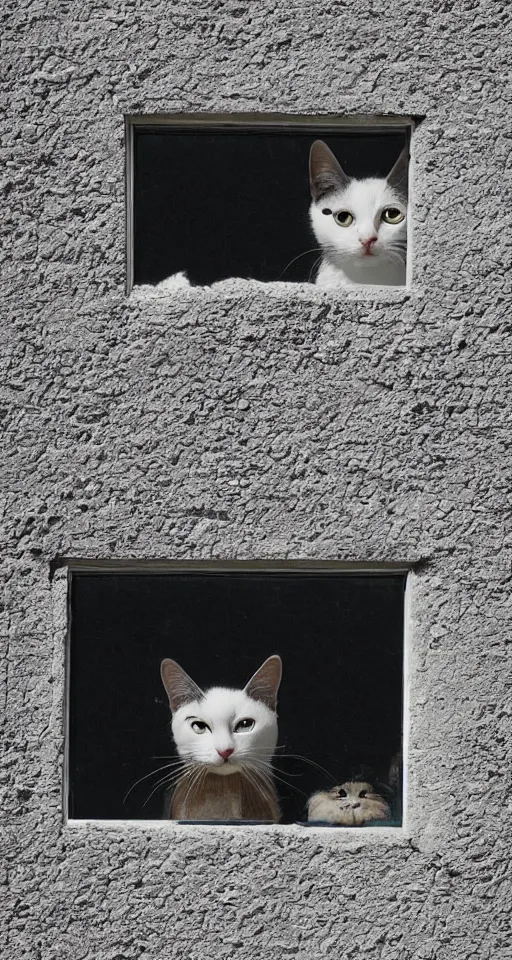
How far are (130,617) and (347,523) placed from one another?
874 mm

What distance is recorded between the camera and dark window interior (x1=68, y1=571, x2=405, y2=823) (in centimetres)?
432

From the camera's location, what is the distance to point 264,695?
434 cm

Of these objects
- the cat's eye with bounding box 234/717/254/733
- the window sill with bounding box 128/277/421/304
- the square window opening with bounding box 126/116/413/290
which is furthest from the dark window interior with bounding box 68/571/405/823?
the square window opening with bounding box 126/116/413/290

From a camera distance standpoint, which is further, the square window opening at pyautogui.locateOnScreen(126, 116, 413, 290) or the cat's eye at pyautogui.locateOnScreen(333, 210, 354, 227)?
the cat's eye at pyautogui.locateOnScreen(333, 210, 354, 227)

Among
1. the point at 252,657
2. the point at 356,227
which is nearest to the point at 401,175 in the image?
the point at 356,227

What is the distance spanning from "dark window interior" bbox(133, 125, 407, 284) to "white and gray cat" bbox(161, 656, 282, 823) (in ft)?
5.13

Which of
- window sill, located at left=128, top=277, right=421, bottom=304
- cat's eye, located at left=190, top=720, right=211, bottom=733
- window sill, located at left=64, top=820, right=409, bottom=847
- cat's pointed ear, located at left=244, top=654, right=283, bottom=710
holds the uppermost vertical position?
window sill, located at left=128, top=277, right=421, bottom=304

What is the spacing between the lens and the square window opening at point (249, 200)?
4.45 metres

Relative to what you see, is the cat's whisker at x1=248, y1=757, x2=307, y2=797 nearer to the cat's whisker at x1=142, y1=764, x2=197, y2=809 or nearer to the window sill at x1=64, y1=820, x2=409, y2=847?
the window sill at x1=64, y1=820, x2=409, y2=847

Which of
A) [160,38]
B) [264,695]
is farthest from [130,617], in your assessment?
[160,38]

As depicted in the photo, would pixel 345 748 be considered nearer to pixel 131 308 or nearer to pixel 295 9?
pixel 131 308

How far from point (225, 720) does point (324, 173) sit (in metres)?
2.10

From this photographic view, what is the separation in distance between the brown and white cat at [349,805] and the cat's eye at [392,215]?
6.95 feet

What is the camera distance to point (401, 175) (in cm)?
450
